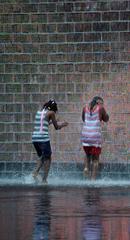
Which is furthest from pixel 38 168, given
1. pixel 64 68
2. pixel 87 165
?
pixel 64 68

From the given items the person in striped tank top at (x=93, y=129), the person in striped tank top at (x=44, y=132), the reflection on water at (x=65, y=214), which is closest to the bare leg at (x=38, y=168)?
the person in striped tank top at (x=44, y=132)

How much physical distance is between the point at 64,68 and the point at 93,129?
5.12ft

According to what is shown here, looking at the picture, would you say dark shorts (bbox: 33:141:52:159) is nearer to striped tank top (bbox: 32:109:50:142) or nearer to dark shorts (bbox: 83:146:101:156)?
striped tank top (bbox: 32:109:50:142)

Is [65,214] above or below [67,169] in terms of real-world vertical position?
above

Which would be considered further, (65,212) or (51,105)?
(51,105)

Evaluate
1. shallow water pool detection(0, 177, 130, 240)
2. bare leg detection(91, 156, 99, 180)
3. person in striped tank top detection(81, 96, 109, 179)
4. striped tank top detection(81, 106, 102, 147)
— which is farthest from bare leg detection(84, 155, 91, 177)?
shallow water pool detection(0, 177, 130, 240)

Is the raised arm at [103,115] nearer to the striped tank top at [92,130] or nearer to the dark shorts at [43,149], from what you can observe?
the striped tank top at [92,130]

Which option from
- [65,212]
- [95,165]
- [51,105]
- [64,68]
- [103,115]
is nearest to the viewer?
[65,212]

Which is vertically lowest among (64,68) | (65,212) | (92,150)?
(92,150)

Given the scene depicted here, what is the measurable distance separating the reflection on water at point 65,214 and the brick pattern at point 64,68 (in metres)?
3.18

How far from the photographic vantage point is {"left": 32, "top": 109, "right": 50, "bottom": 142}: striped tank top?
18.0m

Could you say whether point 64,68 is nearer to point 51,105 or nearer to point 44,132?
point 51,105

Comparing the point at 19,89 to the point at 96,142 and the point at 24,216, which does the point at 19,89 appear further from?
the point at 24,216

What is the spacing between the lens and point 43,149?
18.0 m
